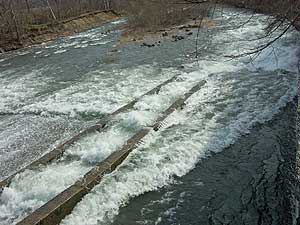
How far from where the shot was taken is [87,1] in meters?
40.9

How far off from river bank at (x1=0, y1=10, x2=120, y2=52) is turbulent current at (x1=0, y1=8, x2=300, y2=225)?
8835mm

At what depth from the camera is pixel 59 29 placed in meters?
28.7

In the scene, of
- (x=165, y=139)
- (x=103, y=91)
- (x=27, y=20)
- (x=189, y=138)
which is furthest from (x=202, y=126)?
(x=27, y=20)

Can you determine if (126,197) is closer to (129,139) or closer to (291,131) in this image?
(129,139)

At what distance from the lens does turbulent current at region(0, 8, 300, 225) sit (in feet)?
20.0

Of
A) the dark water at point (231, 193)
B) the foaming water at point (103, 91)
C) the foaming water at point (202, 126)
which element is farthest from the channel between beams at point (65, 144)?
the dark water at point (231, 193)

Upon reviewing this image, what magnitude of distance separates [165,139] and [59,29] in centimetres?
2253

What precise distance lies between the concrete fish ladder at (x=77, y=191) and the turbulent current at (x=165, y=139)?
123 mm

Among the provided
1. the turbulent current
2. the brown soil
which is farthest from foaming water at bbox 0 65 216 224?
the brown soil

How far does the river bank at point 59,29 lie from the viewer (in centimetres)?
2450

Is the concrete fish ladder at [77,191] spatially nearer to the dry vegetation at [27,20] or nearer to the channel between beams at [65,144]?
the channel between beams at [65,144]

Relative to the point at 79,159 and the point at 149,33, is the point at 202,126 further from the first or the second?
the point at 149,33

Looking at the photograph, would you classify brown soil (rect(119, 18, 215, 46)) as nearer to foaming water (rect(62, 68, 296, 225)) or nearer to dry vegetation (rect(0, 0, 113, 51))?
dry vegetation (rect(0, 0, 113, 51))

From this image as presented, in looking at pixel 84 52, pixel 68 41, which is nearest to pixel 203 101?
pixel 84 52
